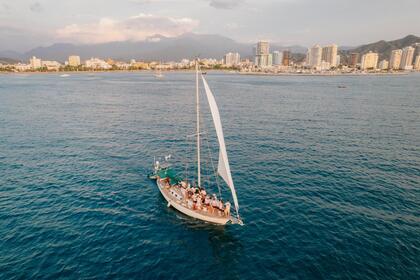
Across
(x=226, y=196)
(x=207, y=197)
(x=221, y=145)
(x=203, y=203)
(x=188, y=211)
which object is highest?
(x=221, y=145)

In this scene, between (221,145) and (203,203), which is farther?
(203,203)

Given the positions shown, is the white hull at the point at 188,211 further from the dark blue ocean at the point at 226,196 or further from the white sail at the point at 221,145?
the white sail at the point at 221,145

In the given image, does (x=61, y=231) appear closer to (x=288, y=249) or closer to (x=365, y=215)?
(x=288, y=249)

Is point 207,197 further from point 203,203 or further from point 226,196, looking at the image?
point 226,196

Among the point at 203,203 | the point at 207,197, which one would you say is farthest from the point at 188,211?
the point at 207,197

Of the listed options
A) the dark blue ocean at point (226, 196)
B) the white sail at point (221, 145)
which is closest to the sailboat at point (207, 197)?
the white sail at point (221, 145)
